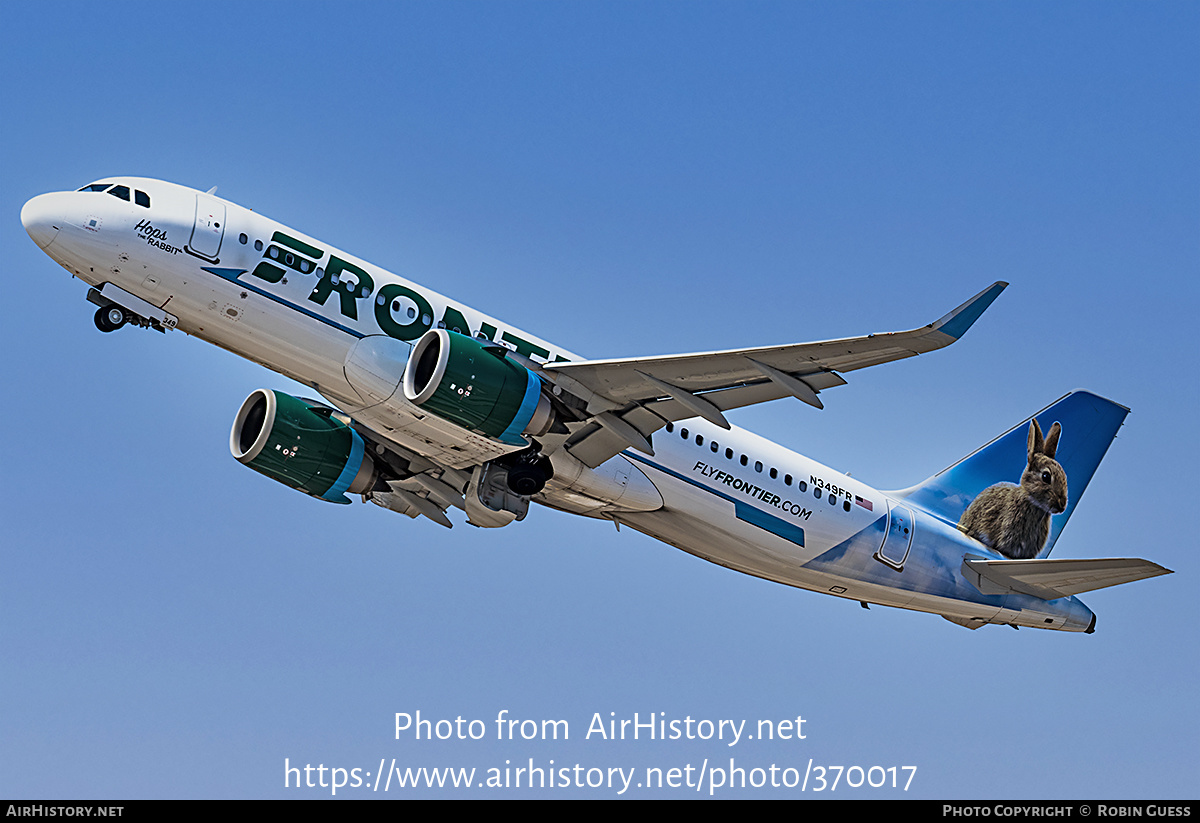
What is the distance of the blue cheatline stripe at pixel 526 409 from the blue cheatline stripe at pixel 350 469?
6206 mm

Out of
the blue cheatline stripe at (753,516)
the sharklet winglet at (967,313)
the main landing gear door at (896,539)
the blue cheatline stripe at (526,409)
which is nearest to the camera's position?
the sharklet winglet at (967,313)

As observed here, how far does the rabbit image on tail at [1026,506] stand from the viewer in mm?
34719

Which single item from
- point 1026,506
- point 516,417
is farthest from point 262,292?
point 1026,506

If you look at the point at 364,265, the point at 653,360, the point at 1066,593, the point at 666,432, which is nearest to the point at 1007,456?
the point at 1066,593

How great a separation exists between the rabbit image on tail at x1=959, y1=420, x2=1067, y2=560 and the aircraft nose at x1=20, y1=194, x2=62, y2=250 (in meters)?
23.1

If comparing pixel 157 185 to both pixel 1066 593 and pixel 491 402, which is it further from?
pixel 1066 593

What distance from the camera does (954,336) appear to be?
21.6m

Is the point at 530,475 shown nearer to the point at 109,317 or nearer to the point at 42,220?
the point at 109,317

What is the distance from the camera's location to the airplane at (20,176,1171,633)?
24.5 metres

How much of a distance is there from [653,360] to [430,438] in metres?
5.32

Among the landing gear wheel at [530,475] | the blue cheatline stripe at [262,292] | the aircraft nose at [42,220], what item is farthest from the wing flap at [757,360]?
the aircraft nose at [42,220]

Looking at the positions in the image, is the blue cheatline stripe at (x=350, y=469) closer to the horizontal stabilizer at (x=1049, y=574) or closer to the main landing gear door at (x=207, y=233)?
the main landing gear door at (x=207, y=233)

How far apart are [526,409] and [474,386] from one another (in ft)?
4.12

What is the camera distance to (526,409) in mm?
25422
